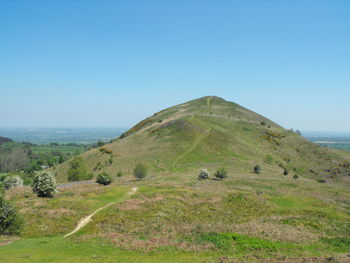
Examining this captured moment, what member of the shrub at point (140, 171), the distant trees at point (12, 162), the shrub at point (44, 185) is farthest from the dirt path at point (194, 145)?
the distant trees at point (12, 162)

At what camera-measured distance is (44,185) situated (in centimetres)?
3878

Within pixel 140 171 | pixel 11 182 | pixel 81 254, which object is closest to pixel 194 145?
pixel 140 171

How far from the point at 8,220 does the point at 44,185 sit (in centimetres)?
1431

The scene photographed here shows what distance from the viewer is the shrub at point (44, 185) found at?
38.8 meters

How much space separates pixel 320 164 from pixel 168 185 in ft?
224

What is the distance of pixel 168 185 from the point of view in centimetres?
4741

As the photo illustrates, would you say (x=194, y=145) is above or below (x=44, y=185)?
above

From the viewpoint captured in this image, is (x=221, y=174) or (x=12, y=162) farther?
(x=12, y=162)

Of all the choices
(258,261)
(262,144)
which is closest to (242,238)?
(258,261)

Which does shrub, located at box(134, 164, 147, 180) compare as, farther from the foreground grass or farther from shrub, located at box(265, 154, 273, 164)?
shrub, located at box(265, 154, 273, 164)

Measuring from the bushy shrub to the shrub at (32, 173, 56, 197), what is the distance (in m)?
13.7

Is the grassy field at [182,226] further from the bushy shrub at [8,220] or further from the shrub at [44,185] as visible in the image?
the shrub at [44,185]

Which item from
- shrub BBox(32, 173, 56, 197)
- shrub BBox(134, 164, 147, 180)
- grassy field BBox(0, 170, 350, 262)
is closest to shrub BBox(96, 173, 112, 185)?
shrub BBox(134, 164, 147, 180)

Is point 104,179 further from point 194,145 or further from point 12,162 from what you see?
point 12,162
